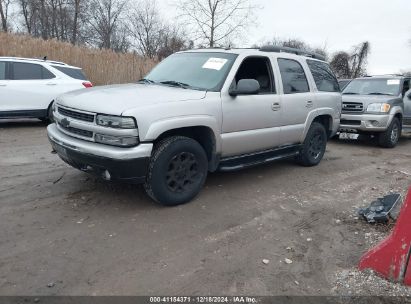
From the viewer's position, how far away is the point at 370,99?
970 cm

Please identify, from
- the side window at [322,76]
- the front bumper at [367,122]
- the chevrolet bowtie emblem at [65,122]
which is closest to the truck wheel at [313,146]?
the side window at [322,76]

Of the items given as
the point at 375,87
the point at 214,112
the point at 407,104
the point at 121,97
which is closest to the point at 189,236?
the point at 214,112

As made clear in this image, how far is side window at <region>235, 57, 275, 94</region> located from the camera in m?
5.55

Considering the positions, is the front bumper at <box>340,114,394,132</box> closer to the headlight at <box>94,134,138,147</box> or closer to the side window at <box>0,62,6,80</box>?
the headlight at <box>94,134,138,147</box>

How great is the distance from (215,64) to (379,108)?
5959 millimetres

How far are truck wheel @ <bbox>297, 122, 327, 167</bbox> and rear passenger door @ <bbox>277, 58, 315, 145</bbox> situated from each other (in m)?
0.36

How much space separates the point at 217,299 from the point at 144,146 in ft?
5.93

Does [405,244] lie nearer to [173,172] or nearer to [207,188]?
[173,172]

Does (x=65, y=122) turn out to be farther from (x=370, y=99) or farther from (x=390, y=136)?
(x=390, y=136)

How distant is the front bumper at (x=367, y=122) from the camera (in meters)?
9.46

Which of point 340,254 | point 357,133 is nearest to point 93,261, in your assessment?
point 340,254

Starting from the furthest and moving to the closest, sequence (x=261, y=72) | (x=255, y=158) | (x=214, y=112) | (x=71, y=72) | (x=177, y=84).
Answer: (x=71, y=72)
(x=261, y=72)
(x=255, y=158)
(x=177, y=84)
(x=214, y=112)

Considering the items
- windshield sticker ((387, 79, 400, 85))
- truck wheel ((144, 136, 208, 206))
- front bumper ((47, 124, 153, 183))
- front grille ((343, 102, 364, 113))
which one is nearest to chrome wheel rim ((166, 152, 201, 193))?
truck wheel ((144, 136, 208, 206))

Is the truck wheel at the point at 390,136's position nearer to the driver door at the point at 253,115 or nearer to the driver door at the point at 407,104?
the driver door at the point at 407,104
